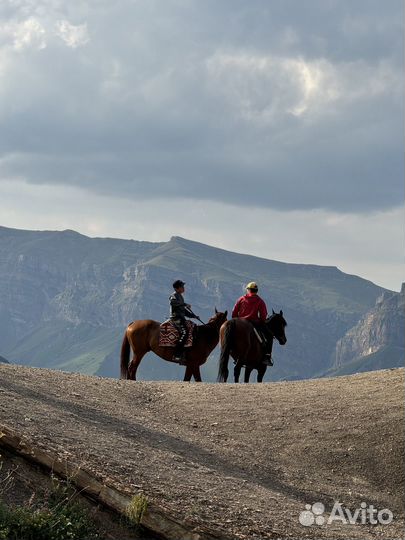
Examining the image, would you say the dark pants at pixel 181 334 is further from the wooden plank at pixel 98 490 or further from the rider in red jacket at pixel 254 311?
the wooden plank at pixel 98 490

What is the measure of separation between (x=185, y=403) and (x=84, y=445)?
8.70 meters

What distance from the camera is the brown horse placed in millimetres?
32938

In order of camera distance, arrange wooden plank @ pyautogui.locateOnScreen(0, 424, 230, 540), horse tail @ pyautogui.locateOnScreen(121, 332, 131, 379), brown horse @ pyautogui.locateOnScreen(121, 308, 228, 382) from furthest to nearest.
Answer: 1. horse tail @ pyautogui.locateOnScreen(121, 332, 131, 379)
2. brown horse @ pyautogui.locateOnScreen(121, 308, 228, 382)
3. wooden plank @ pyautogui.locateOnScreen(0, 424, 230, 540)

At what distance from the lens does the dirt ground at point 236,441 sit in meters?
15.2

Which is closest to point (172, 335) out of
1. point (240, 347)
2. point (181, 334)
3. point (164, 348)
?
point (181, 334)

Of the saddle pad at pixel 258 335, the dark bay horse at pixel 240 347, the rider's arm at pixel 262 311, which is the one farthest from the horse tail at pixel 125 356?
the rider's arm at pixel 262 311

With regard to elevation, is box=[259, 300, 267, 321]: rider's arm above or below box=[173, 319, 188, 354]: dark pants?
above

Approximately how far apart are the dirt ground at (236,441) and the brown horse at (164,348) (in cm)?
471

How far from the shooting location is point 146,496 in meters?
14.1

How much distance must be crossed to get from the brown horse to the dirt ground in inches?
185

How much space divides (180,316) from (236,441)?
35.6 ft

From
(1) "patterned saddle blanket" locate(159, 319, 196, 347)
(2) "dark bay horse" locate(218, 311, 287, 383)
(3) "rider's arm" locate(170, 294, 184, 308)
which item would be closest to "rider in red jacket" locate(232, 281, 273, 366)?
(2) "dark bay horse" locate(218, 311, 287, 383)

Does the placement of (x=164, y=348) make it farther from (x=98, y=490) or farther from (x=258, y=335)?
(x=98, y=490)

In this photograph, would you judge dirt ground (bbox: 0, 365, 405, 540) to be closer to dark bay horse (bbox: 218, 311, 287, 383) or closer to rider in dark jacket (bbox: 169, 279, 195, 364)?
dark bay horse (bbox: 218, 311, 287, 383)
